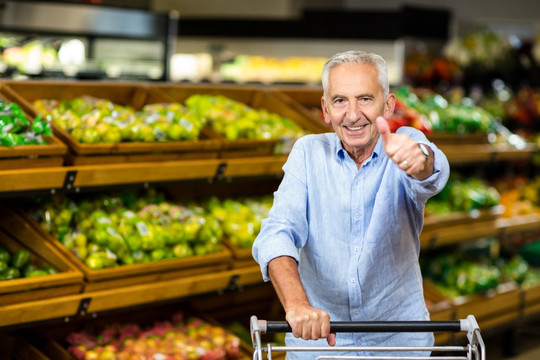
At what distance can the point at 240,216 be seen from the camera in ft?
13.6

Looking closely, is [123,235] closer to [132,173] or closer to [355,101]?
[132,173]

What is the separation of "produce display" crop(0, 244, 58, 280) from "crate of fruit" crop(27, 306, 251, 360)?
419 millimetres

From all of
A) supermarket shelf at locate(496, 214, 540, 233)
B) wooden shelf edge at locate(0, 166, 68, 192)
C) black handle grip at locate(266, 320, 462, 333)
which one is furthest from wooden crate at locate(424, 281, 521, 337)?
black handle grip at locate(266, 320, 462, 333)

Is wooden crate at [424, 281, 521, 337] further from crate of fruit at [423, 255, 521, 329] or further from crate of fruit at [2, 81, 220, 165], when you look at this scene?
crate of fruit at [2, 81, 220, 165]

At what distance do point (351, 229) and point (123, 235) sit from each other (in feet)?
4.73

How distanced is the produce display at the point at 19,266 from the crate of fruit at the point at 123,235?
0.33ft

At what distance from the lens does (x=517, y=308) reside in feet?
18.6

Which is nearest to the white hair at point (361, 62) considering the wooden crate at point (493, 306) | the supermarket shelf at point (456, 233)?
the supermarket shelf at point (456, 233)

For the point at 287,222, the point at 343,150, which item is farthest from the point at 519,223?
the point at 287,222

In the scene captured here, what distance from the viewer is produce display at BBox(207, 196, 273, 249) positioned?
399 centimetres

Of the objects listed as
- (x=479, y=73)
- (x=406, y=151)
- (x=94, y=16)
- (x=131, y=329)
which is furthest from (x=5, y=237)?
(x=479, y=73)

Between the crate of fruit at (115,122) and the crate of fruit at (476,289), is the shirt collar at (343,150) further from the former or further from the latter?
the crate of fruit at (476,289)

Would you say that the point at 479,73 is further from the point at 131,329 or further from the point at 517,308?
the point at 131,329

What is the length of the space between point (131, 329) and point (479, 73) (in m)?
5.13
